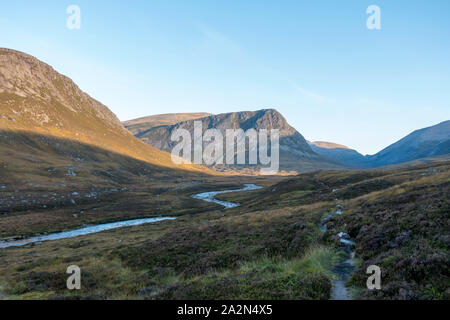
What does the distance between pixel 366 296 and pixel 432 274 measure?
269 centimetres

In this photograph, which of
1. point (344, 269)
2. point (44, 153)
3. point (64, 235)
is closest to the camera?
point (344, 269)

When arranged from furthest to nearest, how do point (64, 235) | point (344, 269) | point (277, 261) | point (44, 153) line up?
point (44, 153)
point (64, 235)
point (277, 261)
point (344, 269)

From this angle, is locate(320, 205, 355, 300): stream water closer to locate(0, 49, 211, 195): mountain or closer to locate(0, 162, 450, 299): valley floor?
locate(0, 162, 450, 299): valley floor

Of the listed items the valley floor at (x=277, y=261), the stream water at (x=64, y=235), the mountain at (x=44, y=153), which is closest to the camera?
the valley floor at (x=277, y=261)

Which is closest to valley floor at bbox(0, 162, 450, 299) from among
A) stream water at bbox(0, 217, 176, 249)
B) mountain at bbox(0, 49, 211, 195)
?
stream water at bbox(0, 217, 176, 249)

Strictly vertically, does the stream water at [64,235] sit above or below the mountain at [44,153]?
below

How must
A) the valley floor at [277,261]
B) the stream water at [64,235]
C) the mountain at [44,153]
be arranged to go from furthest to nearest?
the mountain at [44,153], the stream water at [64,235], the valley floor at [277,261]

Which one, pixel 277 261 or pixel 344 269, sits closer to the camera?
pixel 344 269

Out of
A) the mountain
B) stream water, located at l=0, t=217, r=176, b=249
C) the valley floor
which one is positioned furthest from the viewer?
the mountain

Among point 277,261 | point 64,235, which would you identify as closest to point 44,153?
point 64,235

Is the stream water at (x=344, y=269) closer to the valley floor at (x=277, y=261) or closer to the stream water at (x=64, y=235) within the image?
the valley floor at (x=277, y=261)

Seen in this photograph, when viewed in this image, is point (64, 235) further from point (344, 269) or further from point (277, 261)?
point (344, 269)

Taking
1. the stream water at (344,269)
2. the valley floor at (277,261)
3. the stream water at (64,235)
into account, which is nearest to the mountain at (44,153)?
the stream water at (64,235)
